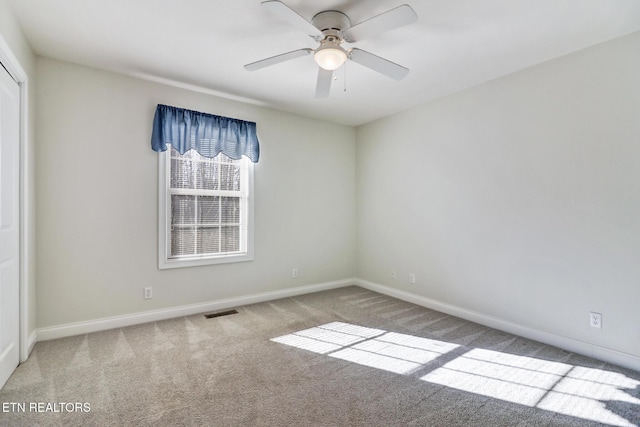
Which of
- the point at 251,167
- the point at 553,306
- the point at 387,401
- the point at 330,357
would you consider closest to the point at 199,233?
the point at 251,167

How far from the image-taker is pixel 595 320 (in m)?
2.48

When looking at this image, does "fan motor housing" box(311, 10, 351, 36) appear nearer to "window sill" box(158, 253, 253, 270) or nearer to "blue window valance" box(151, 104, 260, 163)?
"blue window valance" box(151, 104, 260, 163)

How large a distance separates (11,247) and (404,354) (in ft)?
10.1

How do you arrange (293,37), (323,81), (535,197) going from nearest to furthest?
(293,37) < (323,81) < (535,197)

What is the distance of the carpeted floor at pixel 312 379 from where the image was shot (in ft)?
5.83

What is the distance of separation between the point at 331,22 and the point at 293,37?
0.41 metres

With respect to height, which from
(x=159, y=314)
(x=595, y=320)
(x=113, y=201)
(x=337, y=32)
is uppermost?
(x=337, y=32)

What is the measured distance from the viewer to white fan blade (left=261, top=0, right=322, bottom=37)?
1690 mm

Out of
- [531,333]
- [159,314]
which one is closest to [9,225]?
[159,314]

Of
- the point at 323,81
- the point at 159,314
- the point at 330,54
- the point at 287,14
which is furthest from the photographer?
the point at 159,314

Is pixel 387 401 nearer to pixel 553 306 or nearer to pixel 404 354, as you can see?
A: pixel 404 354

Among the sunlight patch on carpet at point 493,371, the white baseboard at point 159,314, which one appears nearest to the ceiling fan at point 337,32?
the sunlight patch on carpet at point 493,371

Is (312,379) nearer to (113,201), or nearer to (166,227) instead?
(166,227)

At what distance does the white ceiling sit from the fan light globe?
261 millimetres
